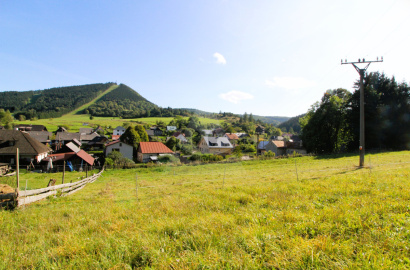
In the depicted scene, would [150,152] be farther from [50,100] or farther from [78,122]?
[50,100]

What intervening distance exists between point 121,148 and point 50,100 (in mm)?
162377

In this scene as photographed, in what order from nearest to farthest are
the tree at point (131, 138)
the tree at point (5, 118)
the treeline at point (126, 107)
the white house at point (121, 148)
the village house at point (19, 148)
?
the village house at point (19, 148) < the white house at point (121, 148) < the tree at point (131, 138) < the tree at point (5, 118) < the treeline at point (126, 107)

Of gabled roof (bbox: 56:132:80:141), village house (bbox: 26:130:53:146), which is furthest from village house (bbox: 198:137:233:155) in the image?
village house (bbox: 26:130:53:146)

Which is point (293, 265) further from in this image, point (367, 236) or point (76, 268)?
point (76, 268)

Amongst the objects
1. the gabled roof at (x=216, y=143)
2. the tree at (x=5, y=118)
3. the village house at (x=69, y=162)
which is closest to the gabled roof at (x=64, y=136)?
the tree at (x=5, y=118)

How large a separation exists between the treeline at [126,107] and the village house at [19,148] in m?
101

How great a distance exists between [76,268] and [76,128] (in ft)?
351

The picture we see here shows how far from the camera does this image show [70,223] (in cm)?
456

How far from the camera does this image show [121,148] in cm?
4303

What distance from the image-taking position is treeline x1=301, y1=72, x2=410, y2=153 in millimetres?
32094

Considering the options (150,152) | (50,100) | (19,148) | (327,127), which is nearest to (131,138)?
(150,152)

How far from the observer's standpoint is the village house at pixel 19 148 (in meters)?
31.3

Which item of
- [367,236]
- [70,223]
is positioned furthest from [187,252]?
[70,223]

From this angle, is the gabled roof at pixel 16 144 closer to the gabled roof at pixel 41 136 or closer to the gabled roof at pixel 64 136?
the gabled roof at pixel 41 136
